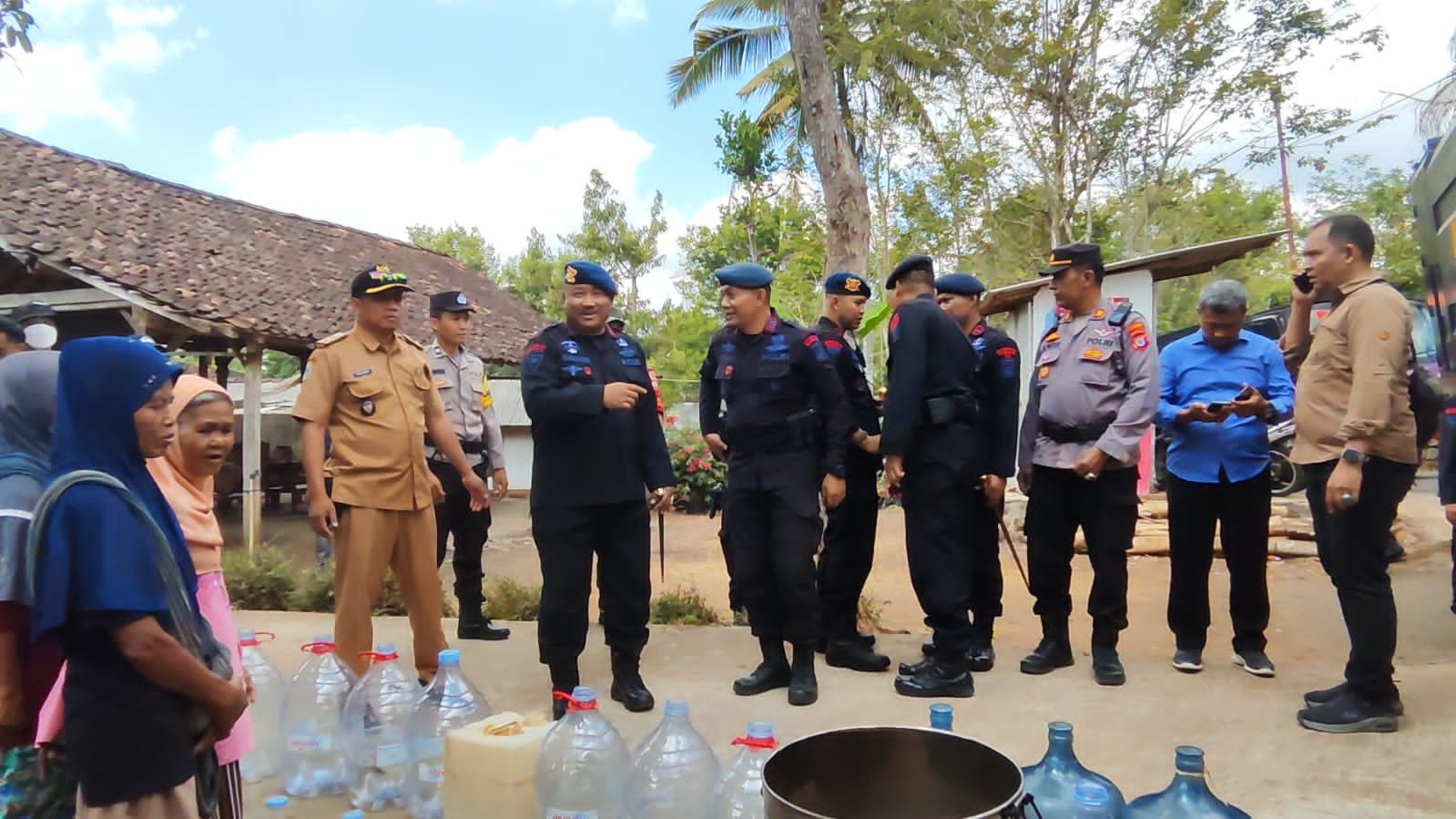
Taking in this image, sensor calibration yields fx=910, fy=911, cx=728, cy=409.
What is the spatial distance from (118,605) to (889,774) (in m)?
1.55

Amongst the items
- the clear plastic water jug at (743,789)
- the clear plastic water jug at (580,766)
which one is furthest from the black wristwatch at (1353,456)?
the clear plastic water jug at (580,766)

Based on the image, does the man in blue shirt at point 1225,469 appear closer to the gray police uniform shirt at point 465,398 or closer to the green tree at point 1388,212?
the gray police uniform shirt at point 465,398

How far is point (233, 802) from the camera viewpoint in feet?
7.69

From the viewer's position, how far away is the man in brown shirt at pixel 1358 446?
3.19 metres

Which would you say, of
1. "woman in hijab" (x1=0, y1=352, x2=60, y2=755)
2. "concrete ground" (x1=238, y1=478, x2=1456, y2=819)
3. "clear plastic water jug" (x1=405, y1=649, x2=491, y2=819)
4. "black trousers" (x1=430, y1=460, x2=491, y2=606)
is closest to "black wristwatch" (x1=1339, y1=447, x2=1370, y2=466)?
"concrete ground" (x1=238, y1=478, x2=1456, y2=819)

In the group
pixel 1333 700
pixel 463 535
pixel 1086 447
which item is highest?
pixel 1086 447

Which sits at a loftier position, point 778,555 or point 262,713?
point 778,555

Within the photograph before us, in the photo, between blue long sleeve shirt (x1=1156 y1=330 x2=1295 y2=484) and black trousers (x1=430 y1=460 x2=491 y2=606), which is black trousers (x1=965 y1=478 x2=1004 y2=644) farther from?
black trousers (x1=430 y1=460 x2=491 y2=606)

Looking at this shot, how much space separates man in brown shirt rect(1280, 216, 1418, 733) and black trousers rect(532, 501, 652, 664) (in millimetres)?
2582

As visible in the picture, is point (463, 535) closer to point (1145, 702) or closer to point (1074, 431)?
point (1074, 431)

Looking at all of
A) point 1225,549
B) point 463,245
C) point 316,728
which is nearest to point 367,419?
point 316,728

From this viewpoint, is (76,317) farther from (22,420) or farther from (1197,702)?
(1197,702)

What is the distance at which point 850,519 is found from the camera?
4.42 metres

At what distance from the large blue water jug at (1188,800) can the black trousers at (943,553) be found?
1929 millimetres
